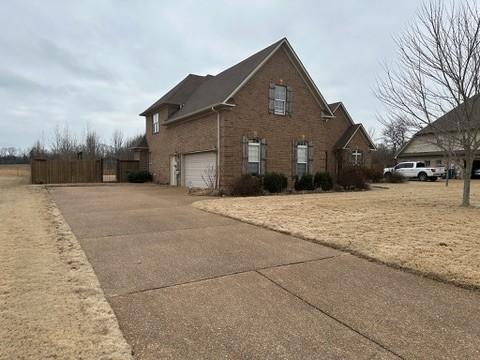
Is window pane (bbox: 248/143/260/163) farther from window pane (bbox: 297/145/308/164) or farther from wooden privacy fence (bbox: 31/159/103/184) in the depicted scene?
wooden privacy fence (bbox: 31/159/103/184)

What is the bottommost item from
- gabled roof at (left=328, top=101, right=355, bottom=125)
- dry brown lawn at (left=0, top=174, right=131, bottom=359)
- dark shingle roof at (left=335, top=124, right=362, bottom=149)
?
dry brown lawn at (left=0, top=174, right=131, bottom=359)

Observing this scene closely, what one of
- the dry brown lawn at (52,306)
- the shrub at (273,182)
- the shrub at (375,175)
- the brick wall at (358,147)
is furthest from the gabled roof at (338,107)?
the dry brown lawn at (52,306)

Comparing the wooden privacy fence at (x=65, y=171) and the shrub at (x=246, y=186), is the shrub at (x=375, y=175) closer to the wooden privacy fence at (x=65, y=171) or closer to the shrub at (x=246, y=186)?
the shrub at (x=246, y=186)

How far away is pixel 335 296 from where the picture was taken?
4082 mm

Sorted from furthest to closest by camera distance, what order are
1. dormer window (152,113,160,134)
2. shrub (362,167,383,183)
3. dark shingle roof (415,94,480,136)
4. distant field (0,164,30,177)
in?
distant field (0,164,30,177), shrub (362,167,383,183), dormer window (152,113,160,134), dark shingle roof (415,94,480,136)

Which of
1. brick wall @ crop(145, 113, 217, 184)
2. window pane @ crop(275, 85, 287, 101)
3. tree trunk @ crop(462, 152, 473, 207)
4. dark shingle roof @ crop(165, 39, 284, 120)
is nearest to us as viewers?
tree trunk @ crop(462, 152, 473, 207)

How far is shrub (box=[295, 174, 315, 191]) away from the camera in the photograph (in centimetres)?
1850

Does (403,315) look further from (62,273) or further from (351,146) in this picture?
(351,146)

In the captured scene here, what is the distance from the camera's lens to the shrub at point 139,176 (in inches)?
1047

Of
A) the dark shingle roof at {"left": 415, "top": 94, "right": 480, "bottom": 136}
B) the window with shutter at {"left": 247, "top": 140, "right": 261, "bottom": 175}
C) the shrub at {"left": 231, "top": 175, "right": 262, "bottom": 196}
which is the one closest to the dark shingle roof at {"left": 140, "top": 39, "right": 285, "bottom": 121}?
the window with shutter at {"left": 247, "top": 140, "right": 261, "bottom": 175}

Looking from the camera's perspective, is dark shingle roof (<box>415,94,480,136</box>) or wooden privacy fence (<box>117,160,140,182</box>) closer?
dark shingle roof (<box>415,94,480,136</box>)

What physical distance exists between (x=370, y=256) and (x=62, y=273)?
4.62m

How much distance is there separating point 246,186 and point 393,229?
9.11 metres

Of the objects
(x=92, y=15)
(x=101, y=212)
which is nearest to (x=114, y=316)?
(x=101, y=212)
